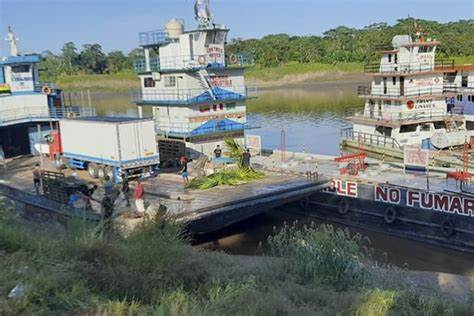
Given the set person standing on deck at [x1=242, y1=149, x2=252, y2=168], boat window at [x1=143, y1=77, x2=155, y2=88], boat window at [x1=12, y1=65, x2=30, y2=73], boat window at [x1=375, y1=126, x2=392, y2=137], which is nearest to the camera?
person standing on deck at [x1=242, y1=149, x2=252, y2=168]

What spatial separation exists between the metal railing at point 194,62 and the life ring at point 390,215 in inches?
446

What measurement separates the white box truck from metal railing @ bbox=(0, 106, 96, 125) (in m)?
7.05

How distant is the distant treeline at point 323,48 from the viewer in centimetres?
9294

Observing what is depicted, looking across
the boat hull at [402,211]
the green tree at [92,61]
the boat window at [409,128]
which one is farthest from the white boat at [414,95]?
the green tree at [92,61]

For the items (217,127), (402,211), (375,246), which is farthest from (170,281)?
(217,127)

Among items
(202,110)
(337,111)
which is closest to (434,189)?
(202,110)

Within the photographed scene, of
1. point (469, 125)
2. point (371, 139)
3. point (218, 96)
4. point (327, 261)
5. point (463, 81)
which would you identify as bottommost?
point (371, 139)

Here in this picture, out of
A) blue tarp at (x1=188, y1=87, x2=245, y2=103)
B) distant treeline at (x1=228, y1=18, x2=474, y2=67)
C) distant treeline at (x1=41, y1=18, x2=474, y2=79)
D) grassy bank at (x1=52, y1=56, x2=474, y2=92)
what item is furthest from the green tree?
blue tarp at (x1=188, y1=87, x2=245, y2=103)

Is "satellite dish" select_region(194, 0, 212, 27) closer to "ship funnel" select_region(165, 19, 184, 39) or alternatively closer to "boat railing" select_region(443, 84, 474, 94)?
"ship funnel" select_region(165, 19, 184, 39)

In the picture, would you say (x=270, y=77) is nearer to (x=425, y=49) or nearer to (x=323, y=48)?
(x=323, y=48)

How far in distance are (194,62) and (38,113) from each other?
35.8 feet

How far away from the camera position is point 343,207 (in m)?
23.1

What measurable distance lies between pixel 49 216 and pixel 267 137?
31.4 m

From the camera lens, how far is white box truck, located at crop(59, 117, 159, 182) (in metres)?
22.6
